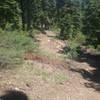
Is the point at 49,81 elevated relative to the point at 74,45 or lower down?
elevated

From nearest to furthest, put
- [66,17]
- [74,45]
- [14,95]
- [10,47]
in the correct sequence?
[14,95] < [10,47] < [74,45] < [66,17]

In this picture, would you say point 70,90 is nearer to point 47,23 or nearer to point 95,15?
point 95,15

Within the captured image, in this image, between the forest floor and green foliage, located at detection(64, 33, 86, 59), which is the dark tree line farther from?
the forest floor

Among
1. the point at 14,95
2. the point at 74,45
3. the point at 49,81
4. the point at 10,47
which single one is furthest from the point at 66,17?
the point at 14,95

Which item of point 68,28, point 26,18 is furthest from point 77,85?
point 68,28

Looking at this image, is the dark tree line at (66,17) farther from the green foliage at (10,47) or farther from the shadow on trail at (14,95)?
the shadow on trail at (14,95)

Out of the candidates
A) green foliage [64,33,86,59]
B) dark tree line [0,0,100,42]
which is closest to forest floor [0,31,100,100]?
dark tree line [0,0,100,42]

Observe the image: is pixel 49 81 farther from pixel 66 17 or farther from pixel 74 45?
pixel 66 17

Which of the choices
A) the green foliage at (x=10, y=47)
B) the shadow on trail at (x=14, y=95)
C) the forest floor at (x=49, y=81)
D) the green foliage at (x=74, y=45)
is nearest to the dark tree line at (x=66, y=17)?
the green foliage at (x=74, y=45)

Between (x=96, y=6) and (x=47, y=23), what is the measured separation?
137 feet

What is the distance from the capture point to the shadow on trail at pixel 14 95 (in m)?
15.9

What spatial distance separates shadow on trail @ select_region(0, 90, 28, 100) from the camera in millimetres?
15870

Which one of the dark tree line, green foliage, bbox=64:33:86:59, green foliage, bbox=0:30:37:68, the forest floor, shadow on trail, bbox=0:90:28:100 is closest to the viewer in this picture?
shadow on trail, bbox=0:90:28:100

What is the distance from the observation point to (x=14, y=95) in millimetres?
16297
